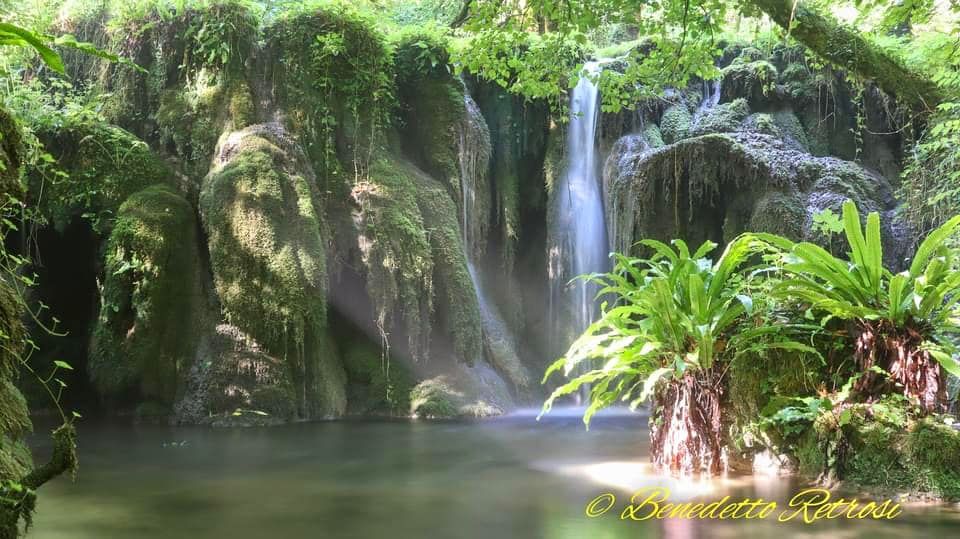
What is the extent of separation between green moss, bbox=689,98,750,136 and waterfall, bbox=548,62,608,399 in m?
1.74

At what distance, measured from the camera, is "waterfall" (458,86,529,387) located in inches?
440

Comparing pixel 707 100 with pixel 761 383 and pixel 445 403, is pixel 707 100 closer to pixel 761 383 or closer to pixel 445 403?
pixel 445 403

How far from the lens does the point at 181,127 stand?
10594 mm

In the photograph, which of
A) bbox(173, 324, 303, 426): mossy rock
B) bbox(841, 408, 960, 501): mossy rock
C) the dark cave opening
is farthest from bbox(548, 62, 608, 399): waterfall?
bbox(841, 408, 960, 501): mossy rock

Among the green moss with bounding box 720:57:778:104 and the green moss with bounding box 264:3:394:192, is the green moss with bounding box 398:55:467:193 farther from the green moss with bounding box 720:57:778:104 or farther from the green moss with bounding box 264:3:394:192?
the green moss with bounding box 720:57:778:104

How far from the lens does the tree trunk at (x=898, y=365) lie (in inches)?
173

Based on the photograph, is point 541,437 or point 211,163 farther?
point 211,163

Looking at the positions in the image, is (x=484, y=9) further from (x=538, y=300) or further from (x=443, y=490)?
(x=538, y=300)

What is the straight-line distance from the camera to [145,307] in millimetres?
9148

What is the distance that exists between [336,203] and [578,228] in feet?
13.4

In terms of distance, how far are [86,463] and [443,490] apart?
3367 millimetres

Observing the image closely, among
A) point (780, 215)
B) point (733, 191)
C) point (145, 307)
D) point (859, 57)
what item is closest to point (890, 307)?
point (859, 57)

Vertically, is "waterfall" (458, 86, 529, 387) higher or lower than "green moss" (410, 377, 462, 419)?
higher

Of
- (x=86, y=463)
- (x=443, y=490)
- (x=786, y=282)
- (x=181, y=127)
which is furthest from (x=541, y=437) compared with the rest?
(x=181, y=127)
